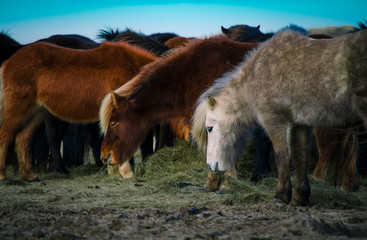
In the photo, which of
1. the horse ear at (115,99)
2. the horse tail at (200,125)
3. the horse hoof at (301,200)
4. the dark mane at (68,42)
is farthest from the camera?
the dark mane at (68,42)

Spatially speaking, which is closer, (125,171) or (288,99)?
(288,99)

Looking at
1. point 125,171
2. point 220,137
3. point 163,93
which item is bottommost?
point 125,171

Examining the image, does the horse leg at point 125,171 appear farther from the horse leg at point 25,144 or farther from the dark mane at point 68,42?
the dark mane at point 68,42

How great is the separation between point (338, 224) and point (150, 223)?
4.26ft

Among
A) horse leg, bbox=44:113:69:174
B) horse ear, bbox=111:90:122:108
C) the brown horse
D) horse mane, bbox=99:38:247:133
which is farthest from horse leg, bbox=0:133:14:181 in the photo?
horse ear, bbox=111:90:122:108

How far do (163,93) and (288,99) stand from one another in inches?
77.3

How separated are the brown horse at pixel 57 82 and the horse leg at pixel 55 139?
2.30 ft

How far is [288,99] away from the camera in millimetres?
3750

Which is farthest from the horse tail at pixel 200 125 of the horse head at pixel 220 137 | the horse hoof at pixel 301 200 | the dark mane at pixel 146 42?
the dark mane at pixel 146 42

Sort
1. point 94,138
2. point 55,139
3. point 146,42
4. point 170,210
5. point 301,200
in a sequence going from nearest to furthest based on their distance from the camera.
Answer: point 170,210
point 301,200
point 55,139
point 146,42
point 94,138

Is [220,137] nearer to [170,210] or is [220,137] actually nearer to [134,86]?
[170,210]

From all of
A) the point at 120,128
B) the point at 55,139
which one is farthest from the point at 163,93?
the point at 55,139

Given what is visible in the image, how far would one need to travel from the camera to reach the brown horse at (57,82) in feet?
19.5

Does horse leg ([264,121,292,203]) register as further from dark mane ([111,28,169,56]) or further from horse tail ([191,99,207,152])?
dark mane ([111,28,169,56])
